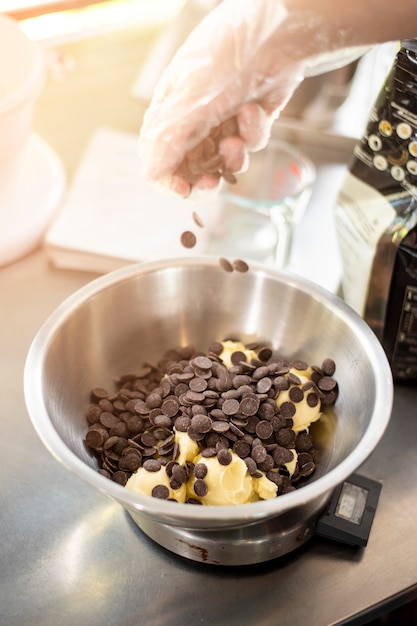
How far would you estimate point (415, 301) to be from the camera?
1.01 meters

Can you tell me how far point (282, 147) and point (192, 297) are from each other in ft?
1.58

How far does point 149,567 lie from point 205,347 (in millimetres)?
328

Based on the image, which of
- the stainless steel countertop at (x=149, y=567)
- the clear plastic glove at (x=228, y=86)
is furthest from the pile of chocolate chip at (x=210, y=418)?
the clear plastic glove at (x=228, y=86)

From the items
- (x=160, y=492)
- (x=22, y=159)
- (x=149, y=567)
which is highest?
(x=22, y=159)

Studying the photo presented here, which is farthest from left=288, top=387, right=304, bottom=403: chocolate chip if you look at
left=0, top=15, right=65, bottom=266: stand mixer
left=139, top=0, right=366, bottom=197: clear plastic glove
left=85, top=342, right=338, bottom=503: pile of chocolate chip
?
left=0, top=15, right=65, bottom=266: stand mixer

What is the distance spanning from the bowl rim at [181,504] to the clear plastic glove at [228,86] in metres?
0.16

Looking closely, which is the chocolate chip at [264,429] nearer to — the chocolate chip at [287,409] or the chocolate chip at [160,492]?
the chocolate chip at [287,409]

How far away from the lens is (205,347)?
42.2 inches

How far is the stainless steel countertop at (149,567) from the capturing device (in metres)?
0.84

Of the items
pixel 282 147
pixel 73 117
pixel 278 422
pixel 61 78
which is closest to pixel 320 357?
pixel 278 422

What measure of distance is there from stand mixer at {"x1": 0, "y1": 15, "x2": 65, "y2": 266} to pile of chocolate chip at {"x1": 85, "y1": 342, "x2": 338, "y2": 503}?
1.40ft

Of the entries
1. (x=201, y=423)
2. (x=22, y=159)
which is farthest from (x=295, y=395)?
(x=22, y=159)

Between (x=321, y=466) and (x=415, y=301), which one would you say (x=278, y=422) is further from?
(x=415, y=301)

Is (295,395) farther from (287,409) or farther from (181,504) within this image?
(181,504)
